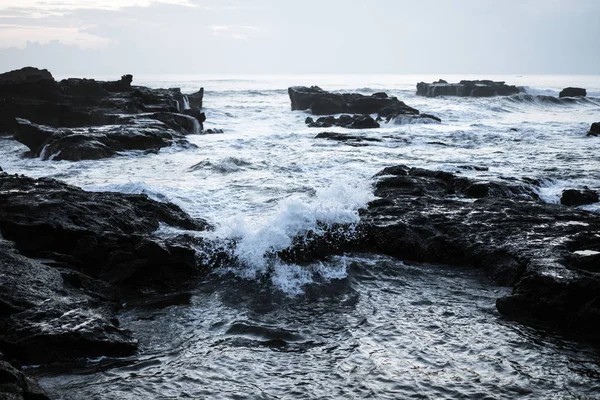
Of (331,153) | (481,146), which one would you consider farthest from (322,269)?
(481,146)

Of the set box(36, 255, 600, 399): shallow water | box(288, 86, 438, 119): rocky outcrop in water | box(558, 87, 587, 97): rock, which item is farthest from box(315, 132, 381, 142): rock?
box(558, 87, 587, 97): rock

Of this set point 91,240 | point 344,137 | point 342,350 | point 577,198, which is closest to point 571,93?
point 344,137

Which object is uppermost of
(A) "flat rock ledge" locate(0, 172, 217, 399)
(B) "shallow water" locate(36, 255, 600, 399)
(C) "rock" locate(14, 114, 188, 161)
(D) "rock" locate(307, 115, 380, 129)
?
(D) "rock" locate(307, 115, 380, 129)

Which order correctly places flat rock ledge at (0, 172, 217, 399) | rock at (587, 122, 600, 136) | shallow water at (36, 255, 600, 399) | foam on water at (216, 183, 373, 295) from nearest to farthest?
shallow water at (36, 255, 600, 399), flat rock ledge at (0, 172, 217, 399), foam on water at (216, 183, 373, 295), rock at (587, 122, 600, 136)

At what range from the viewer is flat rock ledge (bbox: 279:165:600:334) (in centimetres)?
602

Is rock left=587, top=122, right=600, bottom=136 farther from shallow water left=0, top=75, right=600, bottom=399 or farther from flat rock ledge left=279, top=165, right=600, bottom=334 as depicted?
flat rock ledge left=279, top=165, right=600, bottom=334

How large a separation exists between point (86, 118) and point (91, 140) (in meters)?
7.73

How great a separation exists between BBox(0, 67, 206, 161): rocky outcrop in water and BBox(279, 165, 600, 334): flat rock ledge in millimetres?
12227

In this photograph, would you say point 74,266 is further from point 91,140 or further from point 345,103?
point 345,103

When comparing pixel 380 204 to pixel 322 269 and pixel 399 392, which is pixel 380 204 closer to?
pixel 322 269

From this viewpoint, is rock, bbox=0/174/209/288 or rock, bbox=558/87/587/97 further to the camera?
rock, bbox=558/87/587/97

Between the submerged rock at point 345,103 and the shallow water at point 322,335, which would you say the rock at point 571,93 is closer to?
the submerged rock at point 345,103

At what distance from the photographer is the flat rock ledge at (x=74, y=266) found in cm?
503

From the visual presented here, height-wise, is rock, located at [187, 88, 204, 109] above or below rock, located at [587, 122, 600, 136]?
above
